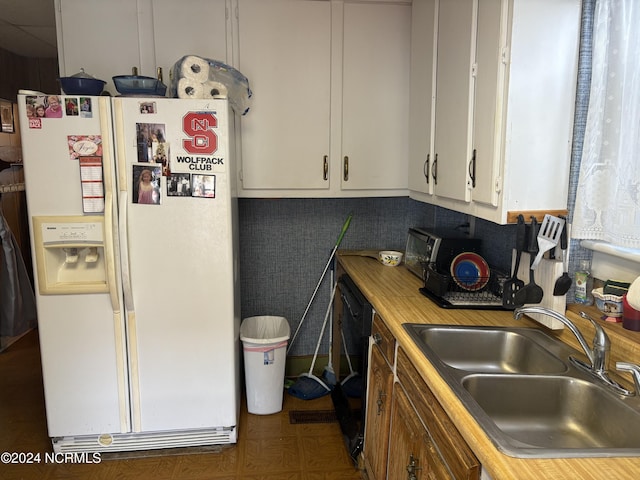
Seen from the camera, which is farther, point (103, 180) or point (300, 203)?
point (300, 203)

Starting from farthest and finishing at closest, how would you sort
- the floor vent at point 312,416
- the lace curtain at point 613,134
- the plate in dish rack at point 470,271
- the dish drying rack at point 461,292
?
the floor vent at point 312,416 < the plate in dish rack at point 470,271 < the dish drying rack at point 461,292 < the lace curtain at point 613,134

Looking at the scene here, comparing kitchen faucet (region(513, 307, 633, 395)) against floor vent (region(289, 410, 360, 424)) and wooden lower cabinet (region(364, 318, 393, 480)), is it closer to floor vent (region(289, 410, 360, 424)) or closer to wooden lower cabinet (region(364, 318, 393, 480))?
wooden lower cabinet (region(364, 318, 393, 480))

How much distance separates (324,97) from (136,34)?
1048mm

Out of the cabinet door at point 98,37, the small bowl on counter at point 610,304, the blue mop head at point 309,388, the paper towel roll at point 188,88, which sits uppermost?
the cabinet door at point 98,37

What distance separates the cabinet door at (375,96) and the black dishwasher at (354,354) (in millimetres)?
648

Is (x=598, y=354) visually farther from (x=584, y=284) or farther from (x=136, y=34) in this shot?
(x=136, y=34)

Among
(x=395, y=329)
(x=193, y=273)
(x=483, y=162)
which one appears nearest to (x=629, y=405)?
(x=395, y=329)

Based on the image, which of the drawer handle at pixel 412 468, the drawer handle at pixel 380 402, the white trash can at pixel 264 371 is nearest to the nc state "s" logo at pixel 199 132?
the white trash can at pixel 264 371

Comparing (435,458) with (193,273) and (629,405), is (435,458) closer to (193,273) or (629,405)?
(629,405)

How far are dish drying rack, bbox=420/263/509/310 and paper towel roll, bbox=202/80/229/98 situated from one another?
1.29 meters

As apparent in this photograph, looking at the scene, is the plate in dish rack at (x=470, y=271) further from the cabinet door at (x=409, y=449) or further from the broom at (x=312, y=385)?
the broom at (x=312, y=385)

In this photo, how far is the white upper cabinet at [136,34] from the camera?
2477 millimetres

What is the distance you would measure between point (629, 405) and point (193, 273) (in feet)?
5.94

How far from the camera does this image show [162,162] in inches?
87.3
